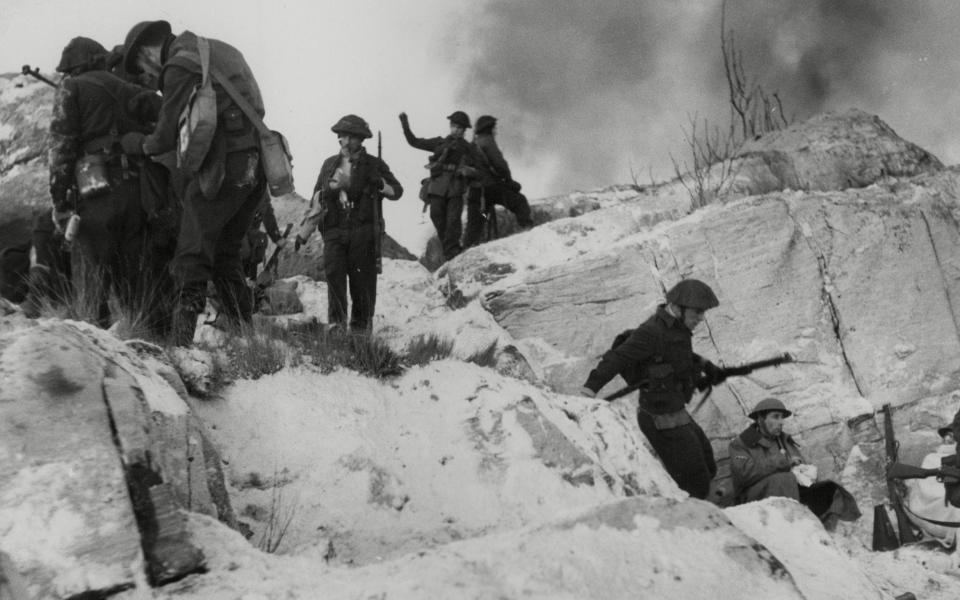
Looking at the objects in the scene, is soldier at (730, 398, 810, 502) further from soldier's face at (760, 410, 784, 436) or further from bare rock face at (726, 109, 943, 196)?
bare rock face at (726, 109, 943, 196)

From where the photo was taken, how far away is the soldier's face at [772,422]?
6.27 metres

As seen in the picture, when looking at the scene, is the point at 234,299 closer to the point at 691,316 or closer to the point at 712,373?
the point at 691,316

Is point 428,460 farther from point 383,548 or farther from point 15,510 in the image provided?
point 15,510

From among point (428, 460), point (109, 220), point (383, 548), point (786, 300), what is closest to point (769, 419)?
point (786, 300)

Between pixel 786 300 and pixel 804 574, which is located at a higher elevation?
pixel 786 300

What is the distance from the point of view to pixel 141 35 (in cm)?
528

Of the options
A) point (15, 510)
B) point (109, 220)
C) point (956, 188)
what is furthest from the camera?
point (956, 188)

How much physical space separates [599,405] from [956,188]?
5337mm

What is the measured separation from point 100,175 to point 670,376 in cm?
336

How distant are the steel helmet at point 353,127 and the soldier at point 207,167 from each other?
156 centimetres

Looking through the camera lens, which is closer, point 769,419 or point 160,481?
point 160,481

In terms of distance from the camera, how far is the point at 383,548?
3.78m

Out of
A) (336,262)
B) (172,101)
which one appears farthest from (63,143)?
(336,262)

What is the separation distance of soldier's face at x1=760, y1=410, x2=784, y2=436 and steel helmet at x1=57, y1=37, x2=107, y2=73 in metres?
4.49
